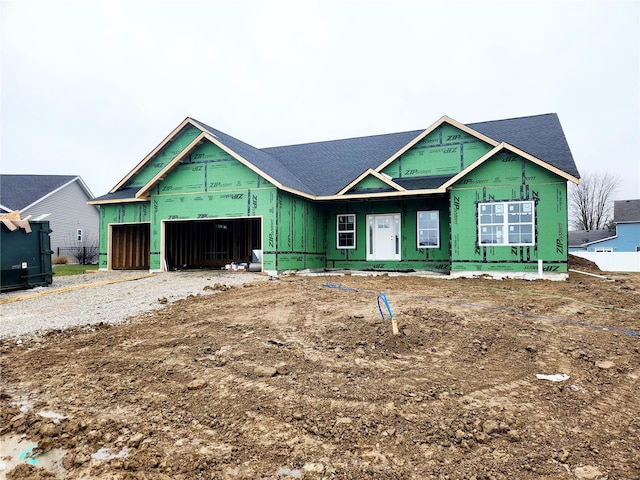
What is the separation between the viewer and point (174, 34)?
18375 mm

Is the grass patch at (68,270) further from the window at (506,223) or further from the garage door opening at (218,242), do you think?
the window at (506,223)

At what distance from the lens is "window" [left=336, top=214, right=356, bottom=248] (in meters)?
16.5

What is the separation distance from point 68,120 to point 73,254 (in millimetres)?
19343

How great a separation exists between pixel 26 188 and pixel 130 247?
1969 centimetres

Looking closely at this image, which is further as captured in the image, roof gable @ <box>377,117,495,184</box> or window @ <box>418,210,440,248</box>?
window @ <box>418,210,440,248</box>

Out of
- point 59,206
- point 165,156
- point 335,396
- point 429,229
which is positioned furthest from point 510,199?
point 59,206

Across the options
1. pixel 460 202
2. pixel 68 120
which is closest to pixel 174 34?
pixel 460 202

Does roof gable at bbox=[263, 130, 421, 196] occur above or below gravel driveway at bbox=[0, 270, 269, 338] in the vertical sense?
above

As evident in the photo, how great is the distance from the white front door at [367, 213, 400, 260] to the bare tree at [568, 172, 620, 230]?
4899cm

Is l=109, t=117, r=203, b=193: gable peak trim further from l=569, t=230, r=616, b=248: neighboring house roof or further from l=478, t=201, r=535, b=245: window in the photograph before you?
l=569, t=230, r=616, b=248: neighboring house roof

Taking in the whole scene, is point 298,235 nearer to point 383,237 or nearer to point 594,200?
point 383,237

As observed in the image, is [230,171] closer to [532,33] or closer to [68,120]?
[532,33]

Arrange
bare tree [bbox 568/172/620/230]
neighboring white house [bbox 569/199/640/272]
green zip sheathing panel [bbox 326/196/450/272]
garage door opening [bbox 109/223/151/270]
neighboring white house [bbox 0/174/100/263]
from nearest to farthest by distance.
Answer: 1. green zip sheathing panel [bbox 326/196/450/272]
2. garage door opening [bbox 109/223/151/270]
3. neighboring white house [bbox 0/174/100/263]
4. neighboring white house [bbox 569/199/640/272]
5. bare tree [bbox 568/172/620/230]

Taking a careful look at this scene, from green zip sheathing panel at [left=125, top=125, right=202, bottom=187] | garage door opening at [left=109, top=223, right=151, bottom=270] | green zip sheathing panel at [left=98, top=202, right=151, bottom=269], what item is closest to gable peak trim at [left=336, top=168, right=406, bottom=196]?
green zip sheathing panel at [left=125, top=125, right=202, bottom=187]
